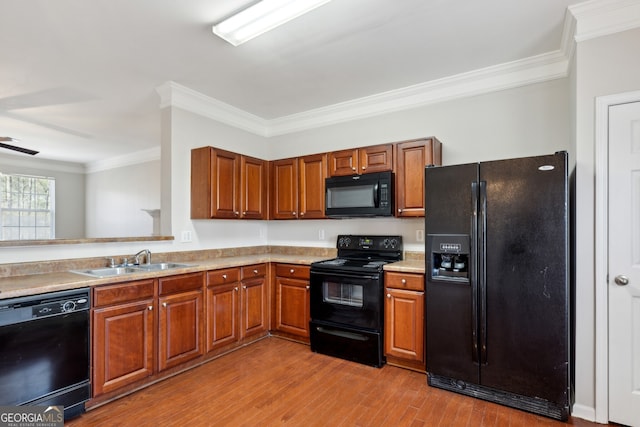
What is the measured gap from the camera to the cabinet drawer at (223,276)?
121 inches

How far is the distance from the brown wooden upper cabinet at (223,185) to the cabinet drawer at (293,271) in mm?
747

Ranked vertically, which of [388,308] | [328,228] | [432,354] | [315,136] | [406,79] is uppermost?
[406,79]

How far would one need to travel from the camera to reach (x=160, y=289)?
2650mm

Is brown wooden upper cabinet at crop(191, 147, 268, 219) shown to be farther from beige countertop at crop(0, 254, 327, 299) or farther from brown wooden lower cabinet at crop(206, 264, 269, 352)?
beige countertop at crop(0, 254, 327, 299)

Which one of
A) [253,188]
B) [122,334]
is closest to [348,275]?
[253,188]

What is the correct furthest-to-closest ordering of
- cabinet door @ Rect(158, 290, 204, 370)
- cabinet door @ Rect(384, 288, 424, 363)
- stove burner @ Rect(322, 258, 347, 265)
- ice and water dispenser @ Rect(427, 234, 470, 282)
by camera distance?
stove burner @ Rect(322, 258, 347, 265) < cabinet door @ Rect(384, 288, 424, 363) < cabinet door @ Rect(158, 290, 204, 370) < ice and water dispenser @ Rect(427, 234, 470, 282)

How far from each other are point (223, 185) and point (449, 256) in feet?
7.75

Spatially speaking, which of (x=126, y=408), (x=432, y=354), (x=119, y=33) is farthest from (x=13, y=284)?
(x=432, y=354)

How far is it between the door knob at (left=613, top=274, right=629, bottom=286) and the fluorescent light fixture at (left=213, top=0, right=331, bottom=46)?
2.47 metres

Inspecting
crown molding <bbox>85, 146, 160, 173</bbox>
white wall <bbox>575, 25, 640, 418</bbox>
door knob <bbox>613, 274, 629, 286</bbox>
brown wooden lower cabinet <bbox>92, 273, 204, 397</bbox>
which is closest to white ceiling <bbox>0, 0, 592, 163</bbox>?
white wall <bbox>575, 25, 640, 418</bbox>

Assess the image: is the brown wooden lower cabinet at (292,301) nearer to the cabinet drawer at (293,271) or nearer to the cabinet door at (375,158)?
the cabinet drawer at (293,271)

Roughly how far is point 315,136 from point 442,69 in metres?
1.71

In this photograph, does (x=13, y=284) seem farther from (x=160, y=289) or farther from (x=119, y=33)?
(x=119, y=33)

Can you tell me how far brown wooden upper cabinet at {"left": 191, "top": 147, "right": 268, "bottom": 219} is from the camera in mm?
3432
